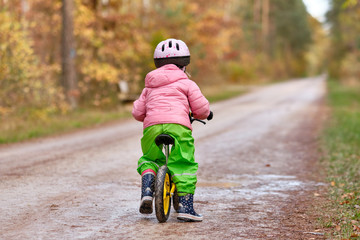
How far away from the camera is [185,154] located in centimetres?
572

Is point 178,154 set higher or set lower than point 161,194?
higher

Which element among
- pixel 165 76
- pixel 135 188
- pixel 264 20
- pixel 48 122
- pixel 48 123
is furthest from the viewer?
pixel 264 20

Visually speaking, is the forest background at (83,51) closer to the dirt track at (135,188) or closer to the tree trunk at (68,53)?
the tree trunk at (68,53)

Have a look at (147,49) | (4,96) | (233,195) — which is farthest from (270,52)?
(233,195)

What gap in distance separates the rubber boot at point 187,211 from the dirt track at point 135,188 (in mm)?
109

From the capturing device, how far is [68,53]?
20.2 m

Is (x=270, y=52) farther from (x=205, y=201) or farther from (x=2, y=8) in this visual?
(x=205, y=201)

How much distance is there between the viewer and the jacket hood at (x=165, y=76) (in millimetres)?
5883

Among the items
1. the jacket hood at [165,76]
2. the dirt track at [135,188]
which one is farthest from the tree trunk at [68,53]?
the jacket hood at [165,76]

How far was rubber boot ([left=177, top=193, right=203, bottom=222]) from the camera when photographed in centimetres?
575

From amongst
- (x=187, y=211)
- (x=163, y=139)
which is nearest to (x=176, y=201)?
(x=187, y=211)

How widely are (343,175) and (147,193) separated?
14.4 ft

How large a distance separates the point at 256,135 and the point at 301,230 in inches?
353

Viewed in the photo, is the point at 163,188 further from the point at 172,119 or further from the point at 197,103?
the point at 197,103
